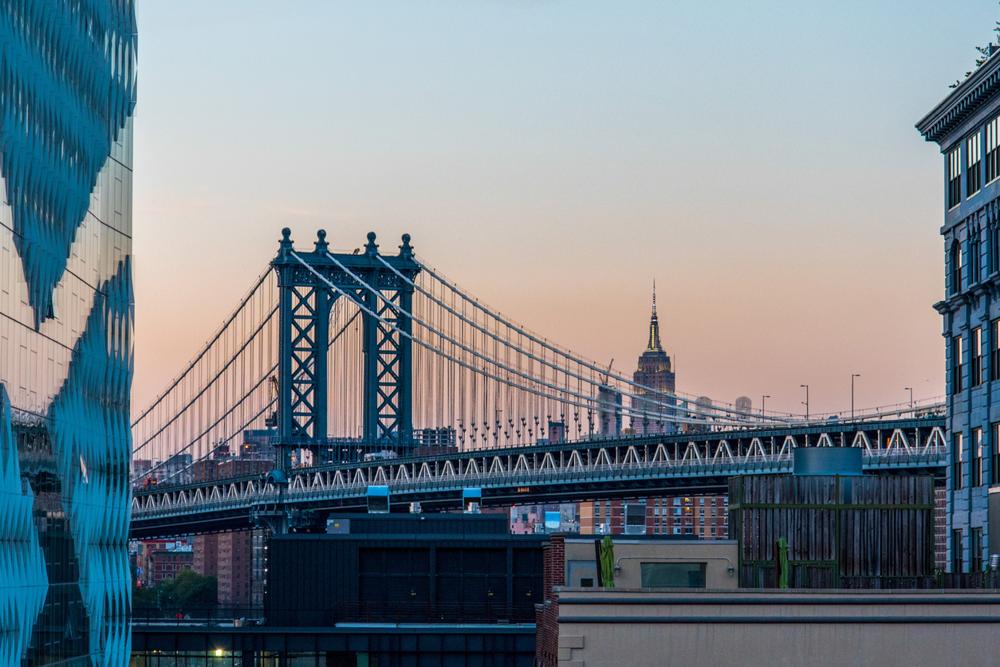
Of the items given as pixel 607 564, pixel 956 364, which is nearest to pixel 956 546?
pixel 956 364

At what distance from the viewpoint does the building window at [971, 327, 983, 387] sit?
67.2m

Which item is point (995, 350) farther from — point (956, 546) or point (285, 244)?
point (285, 244)

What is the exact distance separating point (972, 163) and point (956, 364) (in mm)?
6785

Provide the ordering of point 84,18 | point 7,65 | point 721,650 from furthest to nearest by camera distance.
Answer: point 84,18 < point 7,65 < point 721,650

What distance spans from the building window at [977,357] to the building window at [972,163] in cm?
441

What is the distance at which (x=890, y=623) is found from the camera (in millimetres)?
37969

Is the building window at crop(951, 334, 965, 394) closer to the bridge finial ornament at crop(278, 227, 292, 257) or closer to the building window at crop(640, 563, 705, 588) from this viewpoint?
the building window at crop(640, 563, 705, 588)

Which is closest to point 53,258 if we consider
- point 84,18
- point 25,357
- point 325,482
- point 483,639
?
point 25,357

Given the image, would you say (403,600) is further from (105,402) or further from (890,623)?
(890,623)

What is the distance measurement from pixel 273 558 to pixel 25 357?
24.3 meters

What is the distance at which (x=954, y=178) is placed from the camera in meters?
70.6

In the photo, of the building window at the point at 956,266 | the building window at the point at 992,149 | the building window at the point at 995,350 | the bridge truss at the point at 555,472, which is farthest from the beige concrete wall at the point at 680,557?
the bridge truss at the point at 555,472

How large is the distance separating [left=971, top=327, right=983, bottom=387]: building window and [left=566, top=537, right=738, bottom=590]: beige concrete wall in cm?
2558

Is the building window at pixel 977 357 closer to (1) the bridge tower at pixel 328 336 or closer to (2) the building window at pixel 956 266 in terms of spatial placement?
(2) the building window at pixel 956 266
